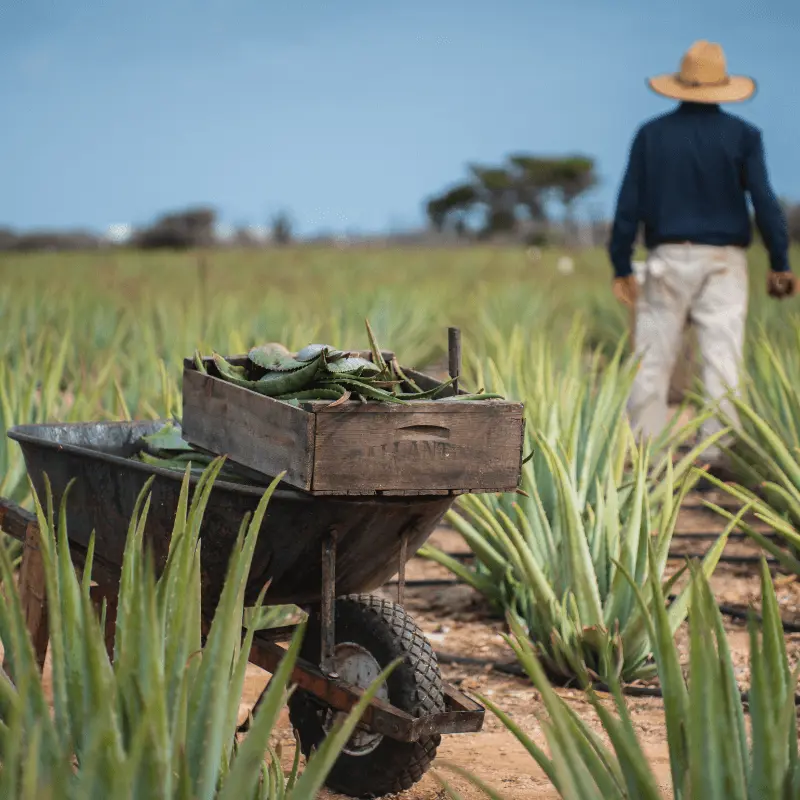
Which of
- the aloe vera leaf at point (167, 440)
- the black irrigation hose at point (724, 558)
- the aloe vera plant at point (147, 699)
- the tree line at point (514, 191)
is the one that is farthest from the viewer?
the tree line at point (514, 191)

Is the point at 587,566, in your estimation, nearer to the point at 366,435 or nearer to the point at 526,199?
the point at 366,435

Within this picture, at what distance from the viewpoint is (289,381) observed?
2.41 metres

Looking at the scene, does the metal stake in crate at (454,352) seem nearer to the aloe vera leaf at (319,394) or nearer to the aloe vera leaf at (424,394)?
the aloe vera leaf at (424,394)

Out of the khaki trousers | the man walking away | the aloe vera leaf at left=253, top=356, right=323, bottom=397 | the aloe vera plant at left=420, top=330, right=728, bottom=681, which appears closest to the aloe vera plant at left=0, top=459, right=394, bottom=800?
the aloe vera leaf at left=253, top=356, right=323, bottom=397

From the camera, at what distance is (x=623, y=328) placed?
349 inches

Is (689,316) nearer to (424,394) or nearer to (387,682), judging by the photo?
(424,394)

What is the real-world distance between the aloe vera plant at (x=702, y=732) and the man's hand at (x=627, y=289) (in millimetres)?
4062

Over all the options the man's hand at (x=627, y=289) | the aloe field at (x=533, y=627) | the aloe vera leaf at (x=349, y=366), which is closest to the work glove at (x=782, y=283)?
the aloe field at (x=533, y=627)

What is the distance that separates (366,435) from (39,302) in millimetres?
6567

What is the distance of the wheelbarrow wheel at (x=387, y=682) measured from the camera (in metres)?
2.35

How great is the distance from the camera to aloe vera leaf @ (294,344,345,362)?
239 centimetres

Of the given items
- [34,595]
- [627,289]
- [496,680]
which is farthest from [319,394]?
[627,289]

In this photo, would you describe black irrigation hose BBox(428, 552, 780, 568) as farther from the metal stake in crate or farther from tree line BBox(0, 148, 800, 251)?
tree line BBox(0, 148, 800, 251)

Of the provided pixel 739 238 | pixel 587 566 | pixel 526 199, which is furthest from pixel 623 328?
pixel 526 199
